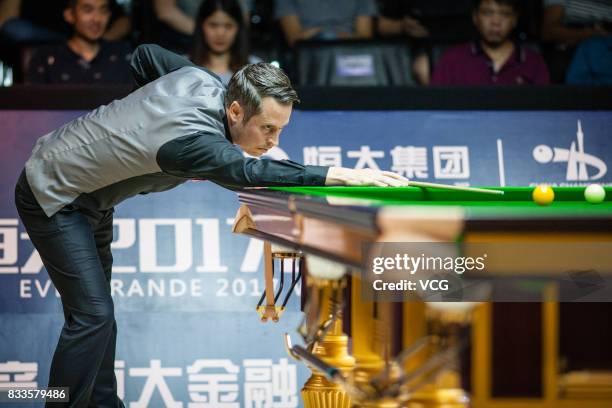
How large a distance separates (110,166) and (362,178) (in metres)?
0.74

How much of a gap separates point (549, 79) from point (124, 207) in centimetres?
234

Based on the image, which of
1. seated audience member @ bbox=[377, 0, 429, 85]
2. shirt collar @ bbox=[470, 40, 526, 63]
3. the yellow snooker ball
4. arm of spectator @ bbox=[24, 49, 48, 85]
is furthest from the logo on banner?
arm of spectator @ bbox=[24, 49, 48, 85]

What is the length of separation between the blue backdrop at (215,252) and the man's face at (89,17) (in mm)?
827

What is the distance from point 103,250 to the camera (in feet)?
9.35

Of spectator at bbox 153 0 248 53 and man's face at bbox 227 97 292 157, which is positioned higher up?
spectator at bbox 153 0 248 53

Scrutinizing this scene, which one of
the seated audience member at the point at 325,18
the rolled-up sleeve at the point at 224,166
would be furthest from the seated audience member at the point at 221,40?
the rolled-up sleeve at the point at 224,166

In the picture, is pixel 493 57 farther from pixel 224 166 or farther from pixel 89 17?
pixel 224 166

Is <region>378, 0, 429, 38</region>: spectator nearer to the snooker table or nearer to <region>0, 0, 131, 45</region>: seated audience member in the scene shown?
<region>0, 0, 131, 45</region>: seated audience member

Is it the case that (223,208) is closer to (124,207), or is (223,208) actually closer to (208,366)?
(124,207)

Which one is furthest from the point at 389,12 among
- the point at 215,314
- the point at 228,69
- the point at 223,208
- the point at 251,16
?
the point at 215,314

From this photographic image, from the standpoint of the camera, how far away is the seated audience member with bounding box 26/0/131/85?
14.3 feet

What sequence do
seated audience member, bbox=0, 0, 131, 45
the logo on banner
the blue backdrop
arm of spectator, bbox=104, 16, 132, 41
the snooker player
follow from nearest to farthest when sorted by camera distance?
1. the snooker player
2. the blue backdrop
3. the logo on banner
4. seated audience member, bbox=0, 0, 131, 45
5. arm of spectator, bbox=104, 16, 132, 41

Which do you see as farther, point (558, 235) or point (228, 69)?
point (228, 69)

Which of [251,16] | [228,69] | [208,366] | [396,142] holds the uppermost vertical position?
[251,16]
